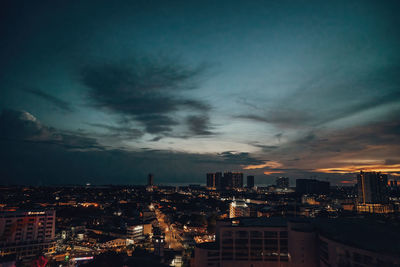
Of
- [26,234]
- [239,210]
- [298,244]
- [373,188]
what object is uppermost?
[373,188]

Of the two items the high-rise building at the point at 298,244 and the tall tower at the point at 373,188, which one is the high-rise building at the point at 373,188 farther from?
the high-rise building at the point at 298,244

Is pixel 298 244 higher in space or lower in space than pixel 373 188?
lower

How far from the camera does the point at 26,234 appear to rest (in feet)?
188

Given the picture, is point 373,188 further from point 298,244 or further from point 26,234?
point 26,234

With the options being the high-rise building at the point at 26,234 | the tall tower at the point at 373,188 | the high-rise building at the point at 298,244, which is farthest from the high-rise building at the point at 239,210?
the high-rise building at the point at 26,234

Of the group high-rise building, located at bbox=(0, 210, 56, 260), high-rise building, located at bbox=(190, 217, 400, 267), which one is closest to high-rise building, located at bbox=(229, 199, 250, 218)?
high-rise building, located at bbox=(190, 217, 400, 267)

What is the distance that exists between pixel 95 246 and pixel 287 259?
155 ft

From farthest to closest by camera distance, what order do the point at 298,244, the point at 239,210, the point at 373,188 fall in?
the point at 373,188 → the point at 239,210 → the point at 298,244

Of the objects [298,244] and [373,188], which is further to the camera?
[373,188]

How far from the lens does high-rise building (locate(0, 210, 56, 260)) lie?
54812 millimetres

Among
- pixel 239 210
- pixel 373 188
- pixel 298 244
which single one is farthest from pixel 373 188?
pixel 298 244

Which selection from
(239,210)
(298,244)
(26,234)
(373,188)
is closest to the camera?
(298,244)

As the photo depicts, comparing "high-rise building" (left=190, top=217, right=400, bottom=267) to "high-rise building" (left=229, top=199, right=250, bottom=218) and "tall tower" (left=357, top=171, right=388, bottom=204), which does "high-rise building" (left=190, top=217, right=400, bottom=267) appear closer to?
"high-rise building" (left=229, top=199, right=250, bottom=218)

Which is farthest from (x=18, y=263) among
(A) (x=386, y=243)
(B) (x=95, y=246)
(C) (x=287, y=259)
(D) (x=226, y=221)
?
(A) (x=386, y=243)
